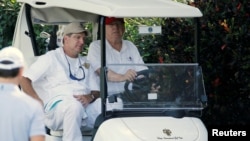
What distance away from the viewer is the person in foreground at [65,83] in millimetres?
7418

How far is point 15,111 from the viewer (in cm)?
552

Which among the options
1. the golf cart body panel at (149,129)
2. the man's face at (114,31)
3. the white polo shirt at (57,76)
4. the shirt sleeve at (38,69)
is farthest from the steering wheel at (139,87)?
the shirt sleeve at (38,69)

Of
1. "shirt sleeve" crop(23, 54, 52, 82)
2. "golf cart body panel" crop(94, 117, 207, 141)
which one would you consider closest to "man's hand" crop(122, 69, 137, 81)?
"golf cart body panel" crop(94, 117, 207, 141)

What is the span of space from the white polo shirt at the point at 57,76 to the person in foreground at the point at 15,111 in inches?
75.4

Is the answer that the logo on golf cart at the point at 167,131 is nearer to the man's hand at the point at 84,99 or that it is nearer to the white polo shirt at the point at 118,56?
the white polo shirt at the point at 118,56

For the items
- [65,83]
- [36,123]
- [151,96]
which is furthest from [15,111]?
[65,83]

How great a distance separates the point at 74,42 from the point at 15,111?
227 centimetres

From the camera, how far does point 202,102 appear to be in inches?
290

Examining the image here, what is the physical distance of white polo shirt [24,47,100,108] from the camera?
7.59m

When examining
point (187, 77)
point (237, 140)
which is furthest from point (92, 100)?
point (237, 140)

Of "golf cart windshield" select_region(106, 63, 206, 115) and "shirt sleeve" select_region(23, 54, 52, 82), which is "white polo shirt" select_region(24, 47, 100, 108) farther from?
"golf cart windshield" select_region(106, 63, 206, 115)

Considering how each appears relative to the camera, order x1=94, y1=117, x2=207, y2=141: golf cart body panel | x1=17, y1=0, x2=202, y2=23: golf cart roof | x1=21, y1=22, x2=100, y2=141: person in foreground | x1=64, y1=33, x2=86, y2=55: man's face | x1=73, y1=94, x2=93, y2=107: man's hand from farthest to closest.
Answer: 1. x1=64, y1=33, x2=86, y2=55: man's face
2. x1=73, y1=94, x2=93, y2=107: man's hand
3. x1=21, y1=22, x2=100, y2=141: person in foreground
4. x1=17, y1=0, x2=202, y2=23: golf cart roof
5. x1=94, y1=117, x2=207, y2=141: golf cart body panel

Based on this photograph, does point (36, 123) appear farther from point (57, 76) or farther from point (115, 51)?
point (115, 51)

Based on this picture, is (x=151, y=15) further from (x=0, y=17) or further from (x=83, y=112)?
(x=0, y=17)
